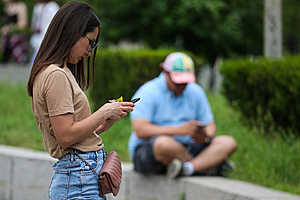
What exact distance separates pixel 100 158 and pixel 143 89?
285 cm

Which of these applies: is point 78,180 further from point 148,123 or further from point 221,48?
point 221,48

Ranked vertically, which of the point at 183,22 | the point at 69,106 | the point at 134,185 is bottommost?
the point at 134,185

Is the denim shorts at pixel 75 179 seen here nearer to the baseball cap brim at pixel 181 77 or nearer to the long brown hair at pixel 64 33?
the long brown hair at pixel 64 33

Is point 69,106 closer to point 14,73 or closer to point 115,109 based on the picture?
point 115,109

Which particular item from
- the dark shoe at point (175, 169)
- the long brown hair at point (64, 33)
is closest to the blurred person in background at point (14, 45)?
the dark shoe at point (175, 169)

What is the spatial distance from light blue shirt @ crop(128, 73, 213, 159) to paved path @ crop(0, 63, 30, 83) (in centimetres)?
715

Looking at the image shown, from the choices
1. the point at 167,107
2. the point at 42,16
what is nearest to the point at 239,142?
the point at 167,107

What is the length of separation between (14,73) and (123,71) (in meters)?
4.68

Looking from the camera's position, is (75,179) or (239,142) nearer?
(75,179)

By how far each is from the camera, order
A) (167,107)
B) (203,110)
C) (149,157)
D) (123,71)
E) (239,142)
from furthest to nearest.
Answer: (123,71)
(239,142)
(203,110)
(167,107)
(149,157)

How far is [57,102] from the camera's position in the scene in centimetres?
275

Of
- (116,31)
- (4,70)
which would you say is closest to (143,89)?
(4,70)

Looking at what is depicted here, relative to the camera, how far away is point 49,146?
9.61 feet

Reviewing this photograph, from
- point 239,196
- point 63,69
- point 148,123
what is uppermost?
point 63,69
